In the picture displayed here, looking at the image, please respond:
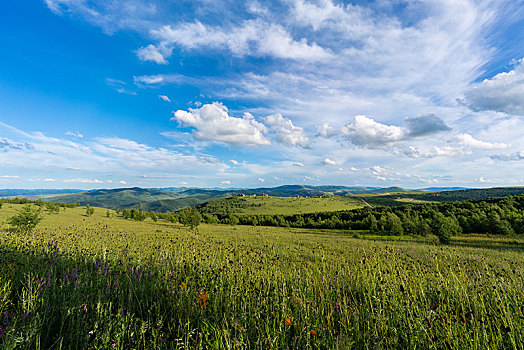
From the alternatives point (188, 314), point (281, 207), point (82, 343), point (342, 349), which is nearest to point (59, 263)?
point (82, 343)

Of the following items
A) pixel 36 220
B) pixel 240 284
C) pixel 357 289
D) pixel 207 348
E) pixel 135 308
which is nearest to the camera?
pixel 207 348

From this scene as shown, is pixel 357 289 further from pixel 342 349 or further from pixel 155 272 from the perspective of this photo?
pixel 155 272

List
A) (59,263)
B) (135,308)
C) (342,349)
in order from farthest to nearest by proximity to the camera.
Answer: (59,263) → (135,308) → (342,349)

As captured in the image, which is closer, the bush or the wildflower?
the wildflower

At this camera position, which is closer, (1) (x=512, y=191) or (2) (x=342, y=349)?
(2) (x=342, y=349)

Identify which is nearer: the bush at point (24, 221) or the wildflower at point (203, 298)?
the wildflower at point (203, 298)

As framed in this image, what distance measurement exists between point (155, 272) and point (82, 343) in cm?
A: 324

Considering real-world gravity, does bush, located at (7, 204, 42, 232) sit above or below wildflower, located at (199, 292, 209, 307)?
below

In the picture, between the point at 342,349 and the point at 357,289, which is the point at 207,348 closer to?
the point at 342,349

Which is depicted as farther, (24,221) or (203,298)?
(24,221)

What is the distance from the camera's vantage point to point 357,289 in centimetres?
517

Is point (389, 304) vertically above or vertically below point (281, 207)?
above

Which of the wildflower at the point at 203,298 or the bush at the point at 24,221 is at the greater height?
the wildflower at the point at 203,298

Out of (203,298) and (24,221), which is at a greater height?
(203,298)
